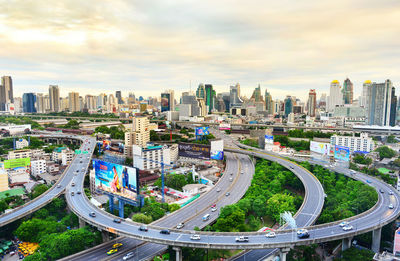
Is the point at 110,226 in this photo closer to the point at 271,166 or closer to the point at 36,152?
the point at 271,166

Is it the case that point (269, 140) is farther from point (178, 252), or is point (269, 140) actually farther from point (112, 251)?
point (112, 251)

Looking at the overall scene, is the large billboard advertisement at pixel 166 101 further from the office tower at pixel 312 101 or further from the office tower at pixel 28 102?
the office tower at pixel 312 101

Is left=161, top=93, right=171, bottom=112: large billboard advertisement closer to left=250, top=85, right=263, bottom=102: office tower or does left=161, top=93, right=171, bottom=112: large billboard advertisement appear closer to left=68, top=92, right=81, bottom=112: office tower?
left=68, top=92, right=81, bottom=112: office tower

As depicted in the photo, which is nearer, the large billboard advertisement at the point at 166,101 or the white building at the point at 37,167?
the white building at the point at 37,167

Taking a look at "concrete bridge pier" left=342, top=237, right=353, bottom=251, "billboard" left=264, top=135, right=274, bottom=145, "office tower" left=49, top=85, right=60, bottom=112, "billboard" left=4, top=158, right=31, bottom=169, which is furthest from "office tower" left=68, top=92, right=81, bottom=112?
"concrete bridge pier" left=342, top=237, right=353, bottom=251

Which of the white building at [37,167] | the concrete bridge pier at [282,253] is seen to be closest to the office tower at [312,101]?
the white building at [37,167]

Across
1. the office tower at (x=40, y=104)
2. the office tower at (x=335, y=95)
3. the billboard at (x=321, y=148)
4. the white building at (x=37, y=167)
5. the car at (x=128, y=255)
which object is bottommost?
the car at (x=128, y=255)

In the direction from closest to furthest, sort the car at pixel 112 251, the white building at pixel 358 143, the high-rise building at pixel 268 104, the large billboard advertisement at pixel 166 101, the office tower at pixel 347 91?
the car at pixel 112 251, the white building at pixel 358 143, the large billboard advertisement at pixel 166 101, the office tower at pixel 347 91, the high-rise building at pixel 268 104
